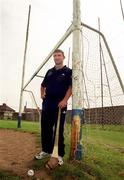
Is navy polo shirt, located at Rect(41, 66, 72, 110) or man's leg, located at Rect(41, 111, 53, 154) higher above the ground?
navy polo shirt, located at Rect(41, 66, 72, 110)

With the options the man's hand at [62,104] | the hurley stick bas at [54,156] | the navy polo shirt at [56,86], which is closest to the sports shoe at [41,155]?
the hurley stick bas at [54,156]

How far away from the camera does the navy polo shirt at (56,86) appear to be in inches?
241

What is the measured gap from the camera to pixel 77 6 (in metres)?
6.57

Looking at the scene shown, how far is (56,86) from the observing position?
6.13 m

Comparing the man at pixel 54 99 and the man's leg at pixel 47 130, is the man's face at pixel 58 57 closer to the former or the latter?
the man at pixel 54 99

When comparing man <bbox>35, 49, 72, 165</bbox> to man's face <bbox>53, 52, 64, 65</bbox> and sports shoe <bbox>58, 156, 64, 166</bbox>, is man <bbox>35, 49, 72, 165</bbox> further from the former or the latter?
sports shoe <bbox>58, 156, 64, 166</bbox>

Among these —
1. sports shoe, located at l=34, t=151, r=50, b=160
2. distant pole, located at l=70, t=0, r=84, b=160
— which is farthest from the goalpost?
sports shoe, located at l=34, t=151, r=50, b=160

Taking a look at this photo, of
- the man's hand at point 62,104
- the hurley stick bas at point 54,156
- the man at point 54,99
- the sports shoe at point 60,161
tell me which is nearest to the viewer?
the hurley stick bas at point 54,156

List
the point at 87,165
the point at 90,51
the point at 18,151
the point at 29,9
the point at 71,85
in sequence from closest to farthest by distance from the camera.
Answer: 1. the point at 87,165
2. the point at 71,85
3. the point at 18,151
4. the point at 90,51
5. the point at 29,9

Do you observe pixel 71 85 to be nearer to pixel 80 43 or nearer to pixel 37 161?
pixel 80 43

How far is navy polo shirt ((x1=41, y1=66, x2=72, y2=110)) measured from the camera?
612 cm

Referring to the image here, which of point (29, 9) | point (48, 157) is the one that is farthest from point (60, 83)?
point (29, 9)

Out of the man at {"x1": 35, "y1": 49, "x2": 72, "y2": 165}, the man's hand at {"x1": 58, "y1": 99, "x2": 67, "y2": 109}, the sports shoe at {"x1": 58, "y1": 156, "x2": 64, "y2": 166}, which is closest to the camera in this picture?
the sports shoe at {"x1": 58, "y1": 156, "x2": 64, "y2": 166}

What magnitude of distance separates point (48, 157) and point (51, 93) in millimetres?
Answer: 1023
